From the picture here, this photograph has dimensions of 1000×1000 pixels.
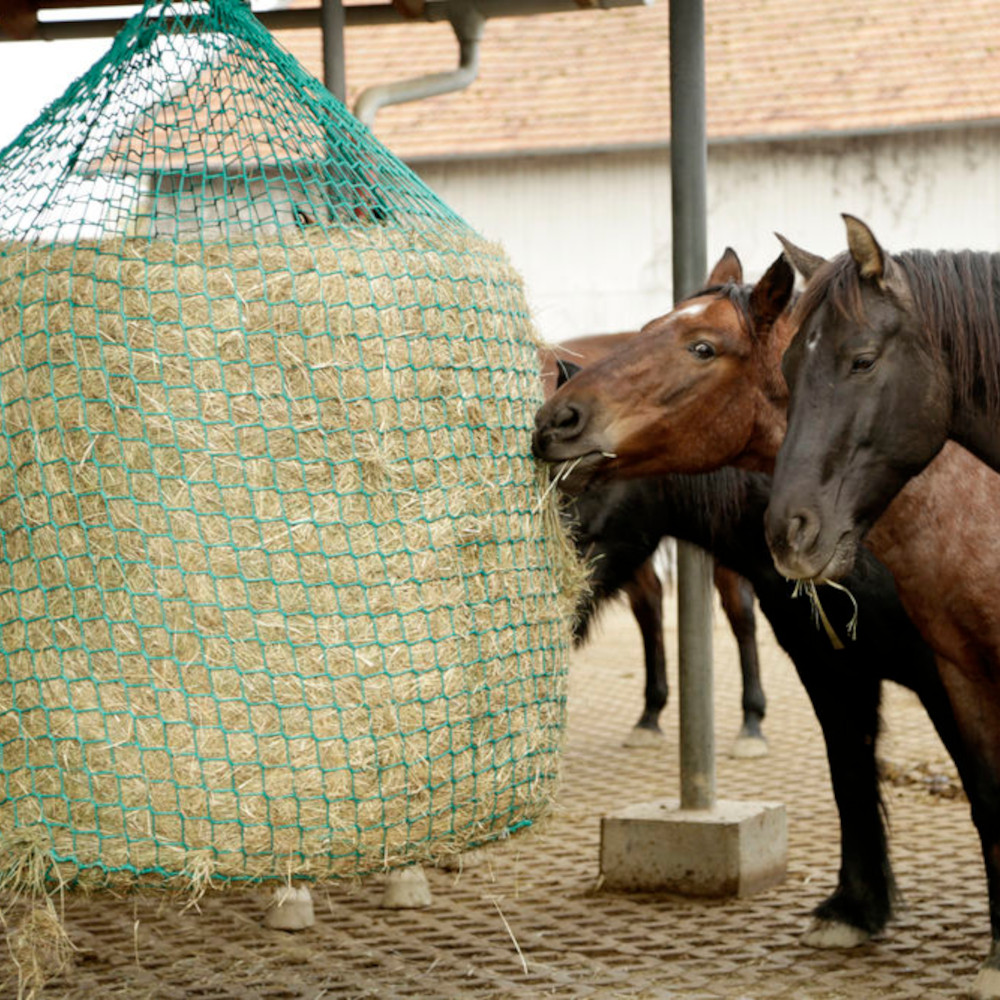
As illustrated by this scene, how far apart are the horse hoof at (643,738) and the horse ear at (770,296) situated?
4.32m

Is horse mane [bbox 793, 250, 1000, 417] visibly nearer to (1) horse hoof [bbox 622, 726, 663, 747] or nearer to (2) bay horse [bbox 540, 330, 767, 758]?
(2) bay horse [bbox 540, 330, 767, 758]

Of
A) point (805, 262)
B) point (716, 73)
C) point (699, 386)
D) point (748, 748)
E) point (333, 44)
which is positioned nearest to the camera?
point (805, 262)

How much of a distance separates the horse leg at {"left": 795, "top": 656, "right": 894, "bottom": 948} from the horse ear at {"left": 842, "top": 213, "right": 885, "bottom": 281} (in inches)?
68.8

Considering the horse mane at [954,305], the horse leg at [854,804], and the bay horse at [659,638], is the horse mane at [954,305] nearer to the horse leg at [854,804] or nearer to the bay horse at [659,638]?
the horse leg at [854,804]

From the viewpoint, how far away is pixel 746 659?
838cm

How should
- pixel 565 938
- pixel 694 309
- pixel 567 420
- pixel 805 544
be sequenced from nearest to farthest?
pixel 805 544
pixel 567 420
pixel 694 309
pixel 565 938

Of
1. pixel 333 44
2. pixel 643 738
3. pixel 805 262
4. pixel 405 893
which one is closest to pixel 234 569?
pixel 805 262

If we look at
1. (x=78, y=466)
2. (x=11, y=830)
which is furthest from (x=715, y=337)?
(x=11, y=830)

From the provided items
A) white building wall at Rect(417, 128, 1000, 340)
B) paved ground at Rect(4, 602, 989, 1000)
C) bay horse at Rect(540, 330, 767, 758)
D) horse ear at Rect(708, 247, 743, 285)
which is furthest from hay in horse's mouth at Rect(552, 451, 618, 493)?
white building wall at Rect(417, 128, 1000, 340)

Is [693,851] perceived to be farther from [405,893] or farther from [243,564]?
[243,564]

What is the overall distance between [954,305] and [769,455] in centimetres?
106

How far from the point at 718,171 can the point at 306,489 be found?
1412 cm

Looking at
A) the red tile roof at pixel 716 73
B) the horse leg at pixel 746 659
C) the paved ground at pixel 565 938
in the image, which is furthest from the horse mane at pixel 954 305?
the red tile roof at pixel 716 73

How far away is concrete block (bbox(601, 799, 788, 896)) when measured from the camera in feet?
17.7
